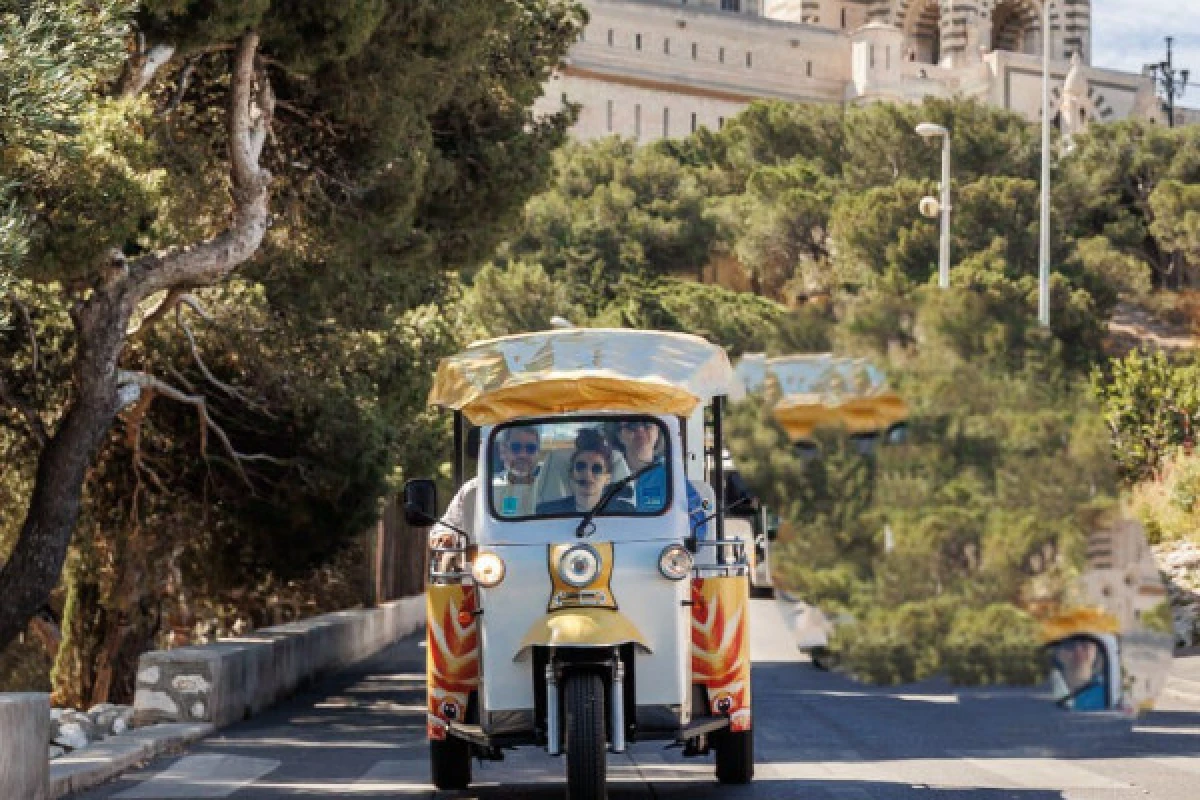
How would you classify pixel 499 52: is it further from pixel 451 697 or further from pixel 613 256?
pixel 613 256

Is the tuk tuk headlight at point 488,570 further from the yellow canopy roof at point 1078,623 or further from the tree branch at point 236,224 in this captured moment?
the tree branch at point 236,224

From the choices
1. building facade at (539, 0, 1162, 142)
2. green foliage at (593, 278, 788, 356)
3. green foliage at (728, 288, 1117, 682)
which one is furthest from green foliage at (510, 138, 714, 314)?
green foliage at (728, 288, 1117, 682)

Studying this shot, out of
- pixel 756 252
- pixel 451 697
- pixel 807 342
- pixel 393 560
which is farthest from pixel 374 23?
pixel 756 252

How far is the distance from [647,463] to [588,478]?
1.14 feet

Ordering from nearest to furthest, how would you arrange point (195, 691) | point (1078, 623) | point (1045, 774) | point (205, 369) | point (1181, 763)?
1. point (1078, 623)
2. point (1045, 774)
3. point (1181, 763)
4. point (195, 691)
5. point (205, 369)

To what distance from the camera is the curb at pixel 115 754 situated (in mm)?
13281

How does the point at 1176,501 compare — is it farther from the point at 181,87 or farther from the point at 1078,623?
the point at 1078,623

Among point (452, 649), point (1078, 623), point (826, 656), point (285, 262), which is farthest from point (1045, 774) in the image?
point (285, 262)

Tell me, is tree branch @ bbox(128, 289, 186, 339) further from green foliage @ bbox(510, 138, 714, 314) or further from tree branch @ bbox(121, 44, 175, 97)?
green foliage @ bbox(510, 138, 714, 314)

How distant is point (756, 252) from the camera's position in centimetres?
8612

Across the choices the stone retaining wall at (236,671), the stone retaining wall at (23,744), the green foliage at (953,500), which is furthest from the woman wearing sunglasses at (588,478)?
the stone retaining wall at (236,671)

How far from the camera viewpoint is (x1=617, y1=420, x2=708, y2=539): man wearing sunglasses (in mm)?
11930

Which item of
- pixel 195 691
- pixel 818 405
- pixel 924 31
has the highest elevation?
pixel 924 31

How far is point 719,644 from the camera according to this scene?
12.0 m
